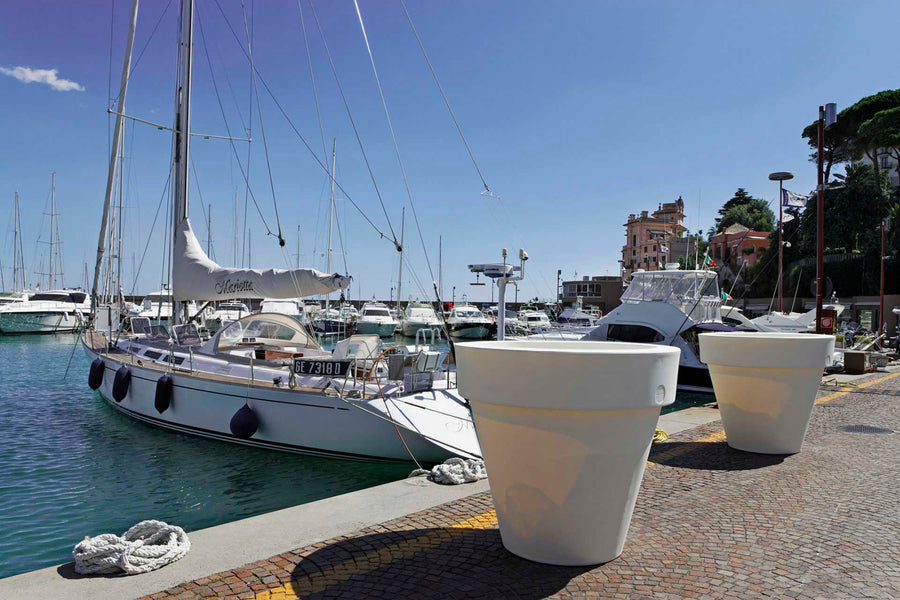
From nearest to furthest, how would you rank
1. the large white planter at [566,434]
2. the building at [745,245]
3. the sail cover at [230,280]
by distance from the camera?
1. the large white planter at [566,434]
2. the sail cover at [230,280]
3. the building at [745,245]

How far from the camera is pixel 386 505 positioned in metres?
5.37

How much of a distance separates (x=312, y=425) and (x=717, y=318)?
1898 cm

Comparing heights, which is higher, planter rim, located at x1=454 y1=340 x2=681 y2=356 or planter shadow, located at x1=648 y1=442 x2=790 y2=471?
planter rim, located at x1=454 y1=340 x2=681 y2=356

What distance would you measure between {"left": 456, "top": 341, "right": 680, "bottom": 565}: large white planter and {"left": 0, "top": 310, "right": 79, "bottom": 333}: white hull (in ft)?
177

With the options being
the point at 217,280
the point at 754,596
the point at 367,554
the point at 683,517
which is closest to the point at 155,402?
the point at 217,280

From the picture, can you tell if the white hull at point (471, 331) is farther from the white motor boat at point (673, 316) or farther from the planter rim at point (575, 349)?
the planter rim at point (575, 349)

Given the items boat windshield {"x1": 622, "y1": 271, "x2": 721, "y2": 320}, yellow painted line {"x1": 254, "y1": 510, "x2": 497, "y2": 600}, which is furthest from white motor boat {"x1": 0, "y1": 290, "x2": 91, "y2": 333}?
yellow painted line {"x1": 254, "y1": 510, "x2": 497, "y2": 600}

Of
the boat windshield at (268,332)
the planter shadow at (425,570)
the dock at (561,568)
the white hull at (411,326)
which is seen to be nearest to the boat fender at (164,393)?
the boat windshield at (268,332)

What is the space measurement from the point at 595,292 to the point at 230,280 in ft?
255

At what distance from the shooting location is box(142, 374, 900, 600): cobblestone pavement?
3.58 meters

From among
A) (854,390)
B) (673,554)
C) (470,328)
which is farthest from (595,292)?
(673,554)

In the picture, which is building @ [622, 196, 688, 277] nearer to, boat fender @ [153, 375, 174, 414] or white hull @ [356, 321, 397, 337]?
white hull @ [356, 321, 397, 337]

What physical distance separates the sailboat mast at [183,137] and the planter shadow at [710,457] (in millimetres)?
12583

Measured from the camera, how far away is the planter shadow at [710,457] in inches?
260
